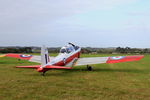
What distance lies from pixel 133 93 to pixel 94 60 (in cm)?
803

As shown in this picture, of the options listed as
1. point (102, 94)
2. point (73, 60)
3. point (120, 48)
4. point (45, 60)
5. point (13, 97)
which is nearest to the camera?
point (13, 97)

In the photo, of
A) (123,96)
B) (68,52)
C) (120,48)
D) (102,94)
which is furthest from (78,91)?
(120,48)

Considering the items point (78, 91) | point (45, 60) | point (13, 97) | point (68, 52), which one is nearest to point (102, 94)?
point (78, 91)

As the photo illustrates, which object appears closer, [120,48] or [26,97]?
[26,97]

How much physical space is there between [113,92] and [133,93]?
0.63m

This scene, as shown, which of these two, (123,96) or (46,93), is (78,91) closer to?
(46,93)

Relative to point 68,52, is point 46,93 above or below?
below

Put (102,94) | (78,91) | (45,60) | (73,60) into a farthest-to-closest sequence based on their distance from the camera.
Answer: (73,60) → (45,60) → (78,91) → (102,94)

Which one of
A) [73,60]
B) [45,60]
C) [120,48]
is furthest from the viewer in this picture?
[120,48]

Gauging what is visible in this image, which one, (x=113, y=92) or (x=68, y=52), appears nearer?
(x=113, y=92)

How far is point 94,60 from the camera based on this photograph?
45.8ft

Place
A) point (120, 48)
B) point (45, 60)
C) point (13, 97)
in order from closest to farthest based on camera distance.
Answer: point (13, 97)
point (45, 60)
point (120, 48)

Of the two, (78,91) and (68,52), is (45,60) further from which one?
(78,91)

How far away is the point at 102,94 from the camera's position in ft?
19.1
